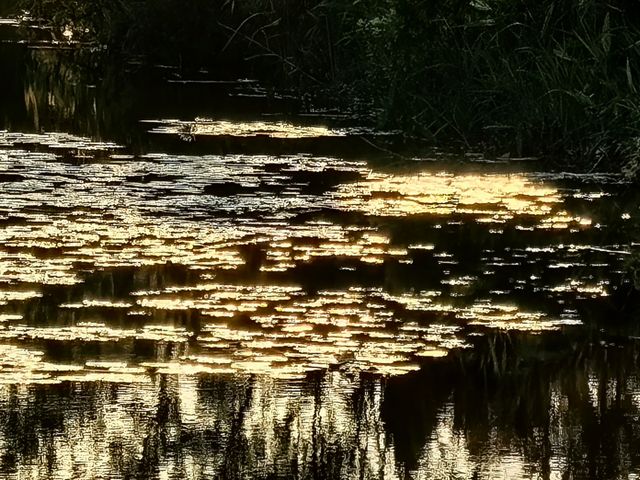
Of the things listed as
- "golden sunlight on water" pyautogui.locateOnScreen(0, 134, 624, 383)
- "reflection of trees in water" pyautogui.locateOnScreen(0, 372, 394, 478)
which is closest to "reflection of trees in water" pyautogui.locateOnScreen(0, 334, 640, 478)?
"reflection of trees in water" pyautogui.locateOnScreen(0, 372, 394, 478)

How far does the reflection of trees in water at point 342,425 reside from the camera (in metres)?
5.71

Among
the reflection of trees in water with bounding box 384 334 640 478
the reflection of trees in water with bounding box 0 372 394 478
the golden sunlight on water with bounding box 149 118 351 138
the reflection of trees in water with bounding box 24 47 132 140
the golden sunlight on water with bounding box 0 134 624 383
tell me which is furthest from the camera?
the reflection of trees in water with bounding box 24 47 132 140

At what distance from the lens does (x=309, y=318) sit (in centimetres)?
809

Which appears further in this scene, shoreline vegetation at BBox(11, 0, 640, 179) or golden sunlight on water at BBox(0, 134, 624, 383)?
shoreline vegetation at BBox(11, 0, 640, 179)

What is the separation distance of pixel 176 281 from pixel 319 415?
2.66 m

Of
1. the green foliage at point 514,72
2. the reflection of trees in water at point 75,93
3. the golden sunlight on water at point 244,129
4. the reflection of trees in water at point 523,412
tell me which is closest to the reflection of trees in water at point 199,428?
the reflection of trees in water at point 523,412

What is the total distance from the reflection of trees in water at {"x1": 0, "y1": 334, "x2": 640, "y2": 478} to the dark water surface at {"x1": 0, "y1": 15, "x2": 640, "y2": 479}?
14 millimetres

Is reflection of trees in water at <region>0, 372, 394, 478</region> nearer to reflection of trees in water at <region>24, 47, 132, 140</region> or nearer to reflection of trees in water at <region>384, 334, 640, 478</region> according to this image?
reflection of trees in water at <region>384, 334, 640, 478</region>

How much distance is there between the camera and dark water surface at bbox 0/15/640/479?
19.5ft

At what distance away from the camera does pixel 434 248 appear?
10.3m

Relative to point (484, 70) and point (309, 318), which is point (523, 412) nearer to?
point (309, 318)

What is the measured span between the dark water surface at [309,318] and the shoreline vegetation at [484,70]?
65cm

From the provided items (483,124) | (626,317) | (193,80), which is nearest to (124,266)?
(626,317)

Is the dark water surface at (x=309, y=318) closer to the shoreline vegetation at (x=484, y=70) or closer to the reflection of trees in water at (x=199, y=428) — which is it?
the reflection of trees in water at (x=199, y=428)
